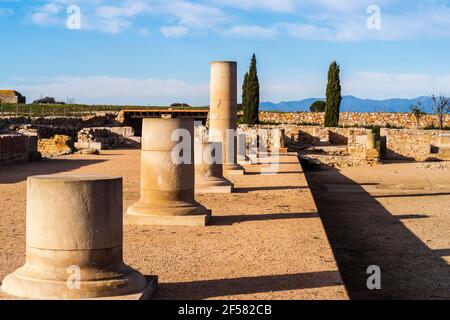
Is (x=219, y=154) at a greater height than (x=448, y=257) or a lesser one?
greater

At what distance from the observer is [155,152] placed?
10.6m

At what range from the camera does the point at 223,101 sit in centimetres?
1914

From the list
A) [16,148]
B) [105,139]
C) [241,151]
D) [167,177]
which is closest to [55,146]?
[105,139]

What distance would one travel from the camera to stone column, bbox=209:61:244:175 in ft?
61.9

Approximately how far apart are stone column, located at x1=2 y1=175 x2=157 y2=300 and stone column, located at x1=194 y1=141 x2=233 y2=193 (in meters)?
8.88

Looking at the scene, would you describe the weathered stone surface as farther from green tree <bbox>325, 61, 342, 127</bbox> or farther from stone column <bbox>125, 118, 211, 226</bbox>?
green tree <bbox>325, 61, 342, 127</bbox>

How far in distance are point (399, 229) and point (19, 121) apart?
1272 inches

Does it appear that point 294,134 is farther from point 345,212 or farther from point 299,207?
point 299,207

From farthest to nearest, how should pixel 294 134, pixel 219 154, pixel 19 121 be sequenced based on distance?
pixel 294 134, pixel 19 121, pixel 219 154

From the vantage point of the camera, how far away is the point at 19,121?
42.2 meters

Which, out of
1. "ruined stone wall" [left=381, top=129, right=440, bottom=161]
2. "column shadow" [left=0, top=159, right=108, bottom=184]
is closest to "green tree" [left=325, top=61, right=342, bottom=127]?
"ruined stone wall" [left=381, top=129, right=440, bottom=161]

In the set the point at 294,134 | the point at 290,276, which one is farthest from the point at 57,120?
the point at 290,276

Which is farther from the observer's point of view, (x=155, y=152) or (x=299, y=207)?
(x=299, y=207)
